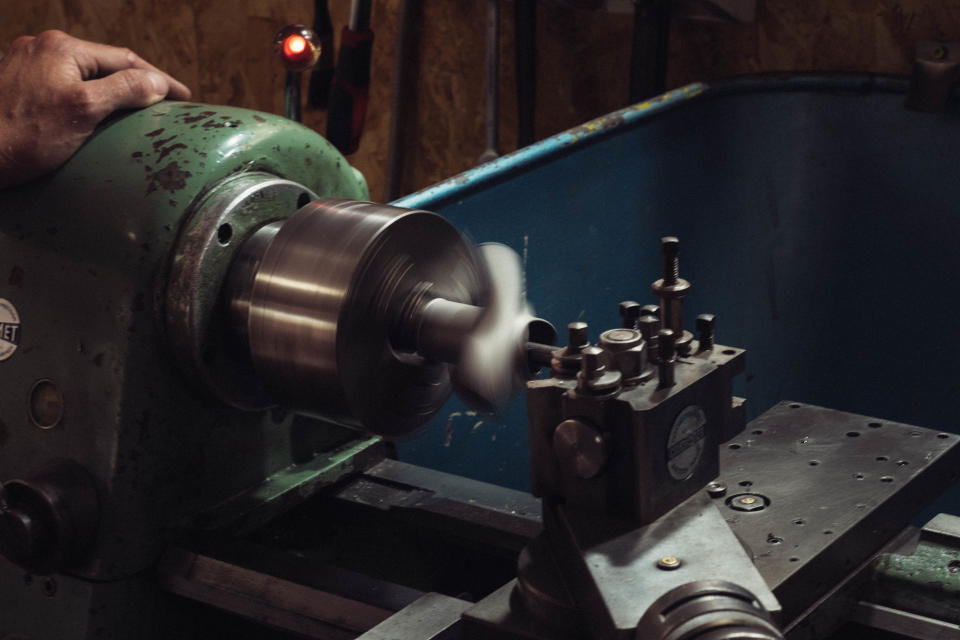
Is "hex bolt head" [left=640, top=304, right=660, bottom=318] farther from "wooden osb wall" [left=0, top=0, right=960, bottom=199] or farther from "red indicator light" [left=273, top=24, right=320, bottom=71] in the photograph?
"wooden osb wall" [left=0, top=0, right=960, bottom=199]

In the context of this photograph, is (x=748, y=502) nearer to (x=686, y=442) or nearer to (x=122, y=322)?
(x=686, y=442)

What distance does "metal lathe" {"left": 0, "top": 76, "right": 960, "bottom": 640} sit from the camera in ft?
2.67

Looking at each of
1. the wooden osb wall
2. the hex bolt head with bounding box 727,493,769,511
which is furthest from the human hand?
the wooden osb wall

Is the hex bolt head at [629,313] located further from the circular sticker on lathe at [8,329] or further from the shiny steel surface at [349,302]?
the circular sticker on lathe at [8,329]

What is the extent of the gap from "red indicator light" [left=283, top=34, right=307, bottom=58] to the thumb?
8.0 inches

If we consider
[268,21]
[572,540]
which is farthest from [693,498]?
[268,21]

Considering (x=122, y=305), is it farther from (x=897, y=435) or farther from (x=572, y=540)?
(x=897, y=435)

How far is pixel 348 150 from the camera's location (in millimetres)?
2109

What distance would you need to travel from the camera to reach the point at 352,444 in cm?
122

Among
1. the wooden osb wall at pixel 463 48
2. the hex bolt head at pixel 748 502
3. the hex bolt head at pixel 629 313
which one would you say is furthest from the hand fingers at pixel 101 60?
the wooden osb wall at pixel 463 48

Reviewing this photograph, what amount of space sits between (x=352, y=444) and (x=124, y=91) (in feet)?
1.34

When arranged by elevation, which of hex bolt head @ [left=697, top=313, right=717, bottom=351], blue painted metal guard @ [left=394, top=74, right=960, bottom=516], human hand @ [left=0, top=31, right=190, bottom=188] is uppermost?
human hand @ [left=0, top=31, right=190, bottom=188]

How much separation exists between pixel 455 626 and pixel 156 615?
340mm

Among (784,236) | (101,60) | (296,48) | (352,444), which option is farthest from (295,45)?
(784,236)
